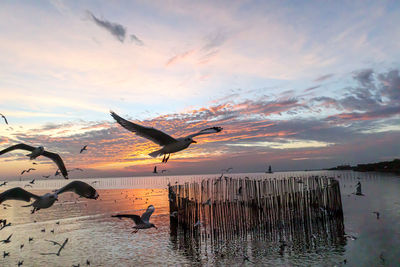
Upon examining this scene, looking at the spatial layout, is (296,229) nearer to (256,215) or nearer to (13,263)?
(256,215)

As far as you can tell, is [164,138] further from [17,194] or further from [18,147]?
[17,194]

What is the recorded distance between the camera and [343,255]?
13.7 metres

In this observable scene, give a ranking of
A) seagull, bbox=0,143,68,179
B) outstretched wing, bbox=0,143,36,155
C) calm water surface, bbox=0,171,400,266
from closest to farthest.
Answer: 1. outstretched wing, bbox=0,143,36,155
2. seagull, bbox=0,143,68,179
3. calm water surface, bbox=0,171,400,266

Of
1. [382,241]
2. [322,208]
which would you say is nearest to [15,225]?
[322,208]

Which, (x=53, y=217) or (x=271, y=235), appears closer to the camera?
(x=271, y=235)

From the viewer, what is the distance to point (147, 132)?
28.9 feet

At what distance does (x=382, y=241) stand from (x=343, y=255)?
11.5ft

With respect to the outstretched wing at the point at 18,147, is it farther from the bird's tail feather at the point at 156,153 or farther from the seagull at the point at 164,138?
the bird's tail feather at the point at 156,153

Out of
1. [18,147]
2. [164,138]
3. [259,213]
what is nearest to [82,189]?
[18,147]

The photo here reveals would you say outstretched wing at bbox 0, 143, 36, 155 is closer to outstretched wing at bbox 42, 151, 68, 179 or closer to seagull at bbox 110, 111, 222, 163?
outstretched wing at bbox 42, 151, 68, 179

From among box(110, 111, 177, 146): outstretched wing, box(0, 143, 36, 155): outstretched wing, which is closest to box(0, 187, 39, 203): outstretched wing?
box(0, 143, 36, 155): outstretched wing

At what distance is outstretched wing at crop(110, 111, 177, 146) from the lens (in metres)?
8.24

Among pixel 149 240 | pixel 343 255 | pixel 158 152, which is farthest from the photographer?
pixel 149 240

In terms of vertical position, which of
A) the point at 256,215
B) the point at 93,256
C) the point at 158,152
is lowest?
the point at 93,256
